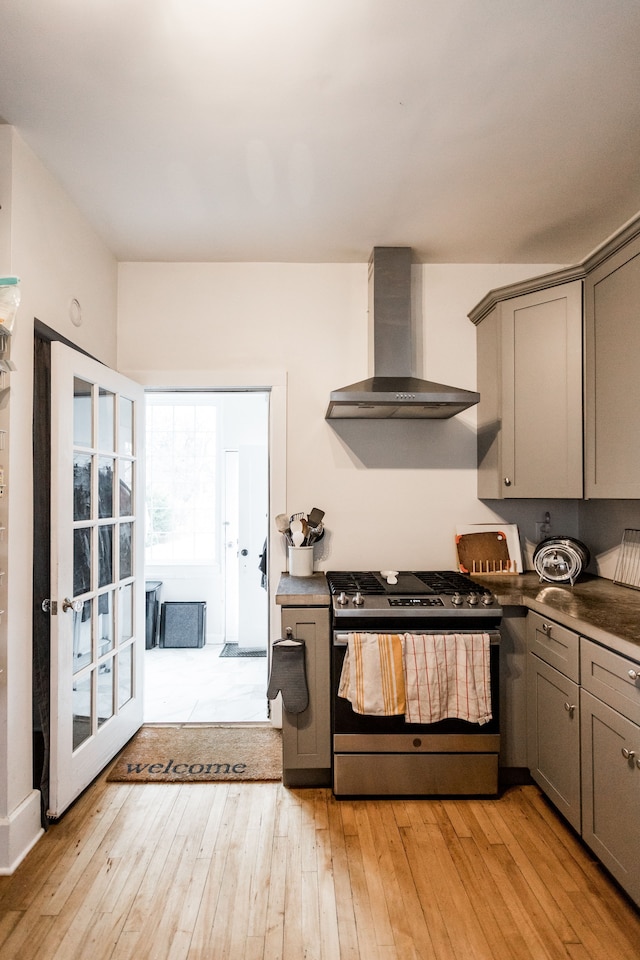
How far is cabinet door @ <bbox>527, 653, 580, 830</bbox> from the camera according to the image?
2.09 m

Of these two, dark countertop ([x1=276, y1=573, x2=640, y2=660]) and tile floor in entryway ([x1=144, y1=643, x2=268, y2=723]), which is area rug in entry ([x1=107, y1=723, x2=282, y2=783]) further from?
dark countertop ([x1=276, y1=573, x2=640, y2=660])

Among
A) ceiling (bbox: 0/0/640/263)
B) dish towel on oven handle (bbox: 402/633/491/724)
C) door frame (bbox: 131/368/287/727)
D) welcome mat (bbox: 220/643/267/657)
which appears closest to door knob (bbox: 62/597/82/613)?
door frame (bbox: 131/368/287/727)

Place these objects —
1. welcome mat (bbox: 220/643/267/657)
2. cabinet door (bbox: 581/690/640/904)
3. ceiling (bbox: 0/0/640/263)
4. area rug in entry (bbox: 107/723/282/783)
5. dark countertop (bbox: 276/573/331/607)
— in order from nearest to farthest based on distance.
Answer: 1. ceiling (bbox: 0/0/640/263)
2. cabinet door (bbox: 581/690/640/904)
3. dark countertop (bbox: 276/573/331/607)
4. area rug in entry (bbox: 107/723/282/783)
5. welcome mat (bbox: 220/643/267/657)

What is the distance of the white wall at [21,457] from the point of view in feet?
6.55

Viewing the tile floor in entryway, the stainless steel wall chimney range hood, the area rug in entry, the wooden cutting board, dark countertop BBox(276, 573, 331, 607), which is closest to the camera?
dark countertop BBox(276, 573, 331, 607)

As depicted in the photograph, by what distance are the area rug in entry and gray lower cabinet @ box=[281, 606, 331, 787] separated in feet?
0.70

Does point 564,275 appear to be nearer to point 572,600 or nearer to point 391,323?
point 391,323

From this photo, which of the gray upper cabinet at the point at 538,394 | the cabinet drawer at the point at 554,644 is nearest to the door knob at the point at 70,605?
the cabinet drawer at the point at 554,644

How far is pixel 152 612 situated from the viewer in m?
4.87

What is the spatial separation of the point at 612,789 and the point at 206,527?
3875 mm

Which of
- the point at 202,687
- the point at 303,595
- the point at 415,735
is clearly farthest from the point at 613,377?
the point at 202,687

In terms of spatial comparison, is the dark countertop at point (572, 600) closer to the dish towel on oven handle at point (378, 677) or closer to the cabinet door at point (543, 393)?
the dish towel on oven handle at point (378, 677)

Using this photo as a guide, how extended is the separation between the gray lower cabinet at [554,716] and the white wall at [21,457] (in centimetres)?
205

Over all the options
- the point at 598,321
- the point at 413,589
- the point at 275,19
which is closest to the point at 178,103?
the point at 275,19
